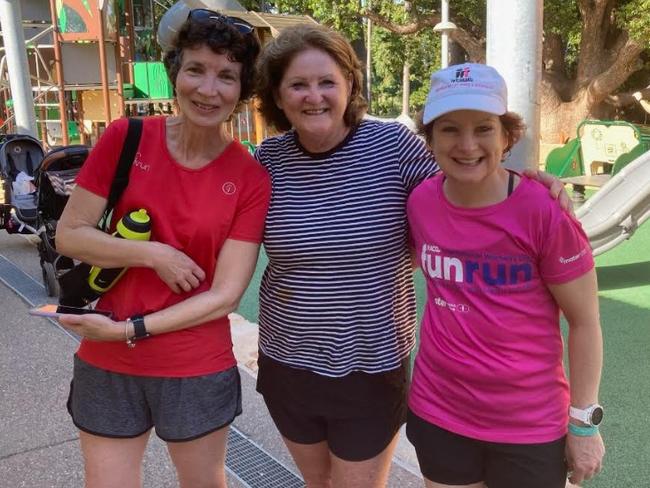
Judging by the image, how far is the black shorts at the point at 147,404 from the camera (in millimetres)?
1996

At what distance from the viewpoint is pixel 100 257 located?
198cm

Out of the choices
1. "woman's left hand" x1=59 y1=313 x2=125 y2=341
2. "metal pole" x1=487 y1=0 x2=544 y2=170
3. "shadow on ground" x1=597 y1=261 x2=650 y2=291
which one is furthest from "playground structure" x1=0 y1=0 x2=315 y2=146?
"woman's left hand" x1=59 y1=313 x2=125 y2=341

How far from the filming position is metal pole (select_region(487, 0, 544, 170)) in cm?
370

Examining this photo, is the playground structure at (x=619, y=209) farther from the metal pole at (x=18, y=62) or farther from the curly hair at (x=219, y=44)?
the metal pole at (x=18, y=62)

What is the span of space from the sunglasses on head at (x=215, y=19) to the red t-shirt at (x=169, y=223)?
375 mm

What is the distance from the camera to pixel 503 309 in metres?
1.75

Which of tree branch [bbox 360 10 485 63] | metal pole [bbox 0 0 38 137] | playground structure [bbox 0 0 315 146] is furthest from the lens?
tree branch [bbox 360 10 485 63]

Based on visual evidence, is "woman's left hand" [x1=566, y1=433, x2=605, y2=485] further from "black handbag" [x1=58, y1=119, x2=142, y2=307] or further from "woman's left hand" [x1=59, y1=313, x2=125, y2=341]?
"black handbag" [x1=58, y1=119, x2=142, y2=307]

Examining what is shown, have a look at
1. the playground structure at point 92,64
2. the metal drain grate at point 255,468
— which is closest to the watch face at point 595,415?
the metal drain grate at point 255,468

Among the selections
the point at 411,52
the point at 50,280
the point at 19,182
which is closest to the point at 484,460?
the point at 50,280

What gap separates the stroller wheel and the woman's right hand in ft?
14.7

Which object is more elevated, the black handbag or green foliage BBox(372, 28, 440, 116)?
green foliage BBox(372, 28, 440, 116)

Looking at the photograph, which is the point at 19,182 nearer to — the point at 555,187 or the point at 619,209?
the point at 619,209

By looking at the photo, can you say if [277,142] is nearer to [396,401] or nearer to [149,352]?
[149,352]
